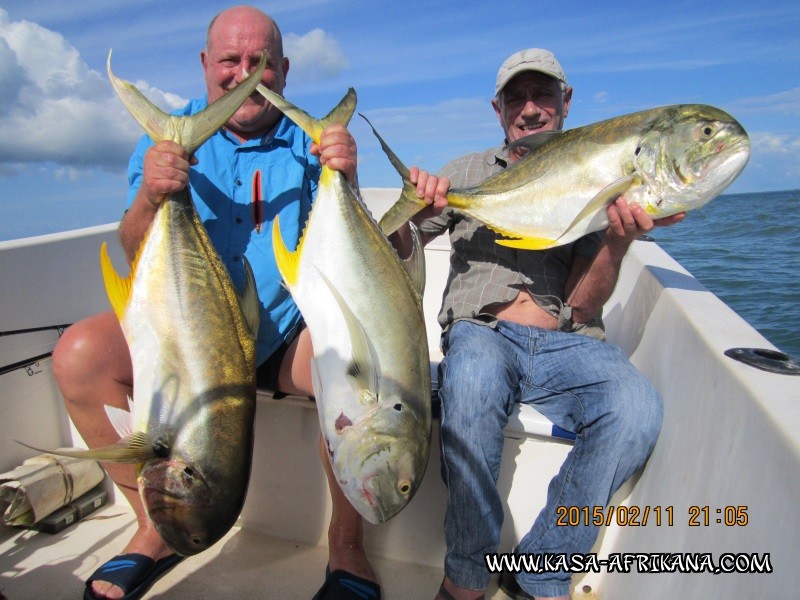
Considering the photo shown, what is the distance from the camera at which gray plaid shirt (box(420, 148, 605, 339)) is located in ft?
8.03

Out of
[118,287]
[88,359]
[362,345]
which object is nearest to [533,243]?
[362,345]

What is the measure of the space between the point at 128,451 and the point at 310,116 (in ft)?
3.74

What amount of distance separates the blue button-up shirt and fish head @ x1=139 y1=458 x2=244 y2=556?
25.9 inches

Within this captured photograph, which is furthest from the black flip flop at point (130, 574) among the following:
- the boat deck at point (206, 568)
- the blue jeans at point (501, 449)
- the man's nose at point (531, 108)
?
the man's nose at point (531, 108)

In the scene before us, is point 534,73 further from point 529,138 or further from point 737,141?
point 737,141

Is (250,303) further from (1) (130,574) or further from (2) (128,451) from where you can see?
(1) (130,574)

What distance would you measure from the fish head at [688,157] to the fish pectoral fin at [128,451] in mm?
1770

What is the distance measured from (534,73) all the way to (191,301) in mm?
1746

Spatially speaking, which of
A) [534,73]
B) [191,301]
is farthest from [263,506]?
[534,73]

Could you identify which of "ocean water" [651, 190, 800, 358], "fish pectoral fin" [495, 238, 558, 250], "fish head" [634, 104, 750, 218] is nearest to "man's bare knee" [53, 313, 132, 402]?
"fish pectoral fin" [495, 238, 558, 250]

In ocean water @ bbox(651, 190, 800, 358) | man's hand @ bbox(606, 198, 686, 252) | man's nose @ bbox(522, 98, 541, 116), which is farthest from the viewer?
ocean water @ bbox(651, 190, 800, 358)

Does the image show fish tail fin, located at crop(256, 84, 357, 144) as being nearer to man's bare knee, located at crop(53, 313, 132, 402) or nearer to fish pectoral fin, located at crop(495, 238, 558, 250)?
fish pectoral fin, located at crop(495, 238, 558, 250)

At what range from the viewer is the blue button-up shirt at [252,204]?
7.21ft

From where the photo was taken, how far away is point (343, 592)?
6.90ft
